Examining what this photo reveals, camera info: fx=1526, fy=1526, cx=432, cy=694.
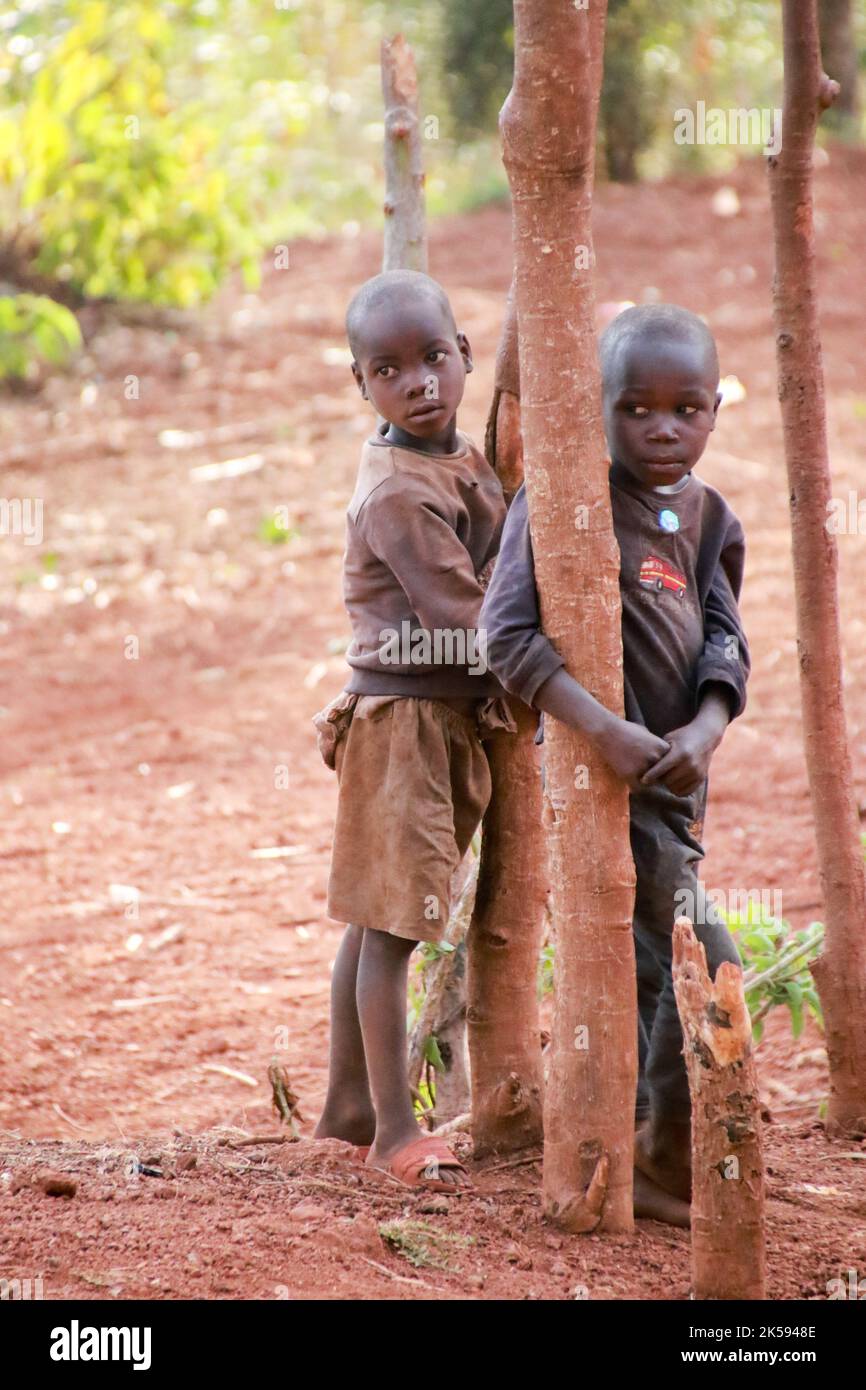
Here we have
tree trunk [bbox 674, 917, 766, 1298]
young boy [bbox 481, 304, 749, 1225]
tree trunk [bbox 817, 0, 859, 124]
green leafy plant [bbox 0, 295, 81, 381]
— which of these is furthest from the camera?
tree trunk [bbox 817, 0, 859, 124]

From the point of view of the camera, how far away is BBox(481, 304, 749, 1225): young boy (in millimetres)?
2434

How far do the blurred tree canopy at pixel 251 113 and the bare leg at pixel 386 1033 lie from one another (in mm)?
7697

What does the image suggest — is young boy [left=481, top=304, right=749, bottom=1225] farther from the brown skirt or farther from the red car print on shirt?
the brown skirt

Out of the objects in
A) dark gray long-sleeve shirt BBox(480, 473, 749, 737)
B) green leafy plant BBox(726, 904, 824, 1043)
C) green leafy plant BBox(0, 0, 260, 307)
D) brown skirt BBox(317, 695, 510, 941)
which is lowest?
green leafy plant BBox(726, 904, 824, 1043)

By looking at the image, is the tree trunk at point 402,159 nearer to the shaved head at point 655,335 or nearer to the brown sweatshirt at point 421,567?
the brown sweatshirt at point 421,567

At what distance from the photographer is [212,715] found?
6.57 metres

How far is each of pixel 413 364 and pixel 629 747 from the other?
828 mm

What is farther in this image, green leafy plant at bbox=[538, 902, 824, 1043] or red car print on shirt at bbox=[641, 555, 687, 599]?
green leafy plant at bbox=[538, 902, 824, 1043]

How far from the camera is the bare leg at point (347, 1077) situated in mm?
2980

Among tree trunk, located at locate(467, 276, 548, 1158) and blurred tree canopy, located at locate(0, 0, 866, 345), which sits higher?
blurred tree canopy, located at locate(0, 0, 866, 345)

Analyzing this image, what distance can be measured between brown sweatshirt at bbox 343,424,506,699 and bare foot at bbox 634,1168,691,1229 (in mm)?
922

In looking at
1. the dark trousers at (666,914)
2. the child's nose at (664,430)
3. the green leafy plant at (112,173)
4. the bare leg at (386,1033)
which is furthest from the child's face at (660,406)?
the green leafy plant at (112,173)

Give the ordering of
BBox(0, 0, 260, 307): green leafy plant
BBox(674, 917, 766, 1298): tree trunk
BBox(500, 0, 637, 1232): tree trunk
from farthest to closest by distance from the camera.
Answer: BBox(0, 0, 260, 307): green leafy plant, BBox(500, 0, 637, 1232): tree trunk, BBox(674, 917, 766, 1298): tree trunk

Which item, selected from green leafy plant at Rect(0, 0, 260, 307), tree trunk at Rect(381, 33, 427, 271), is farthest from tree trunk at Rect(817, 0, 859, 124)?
tree trunk at Rect(381, 33, 427, 271)
